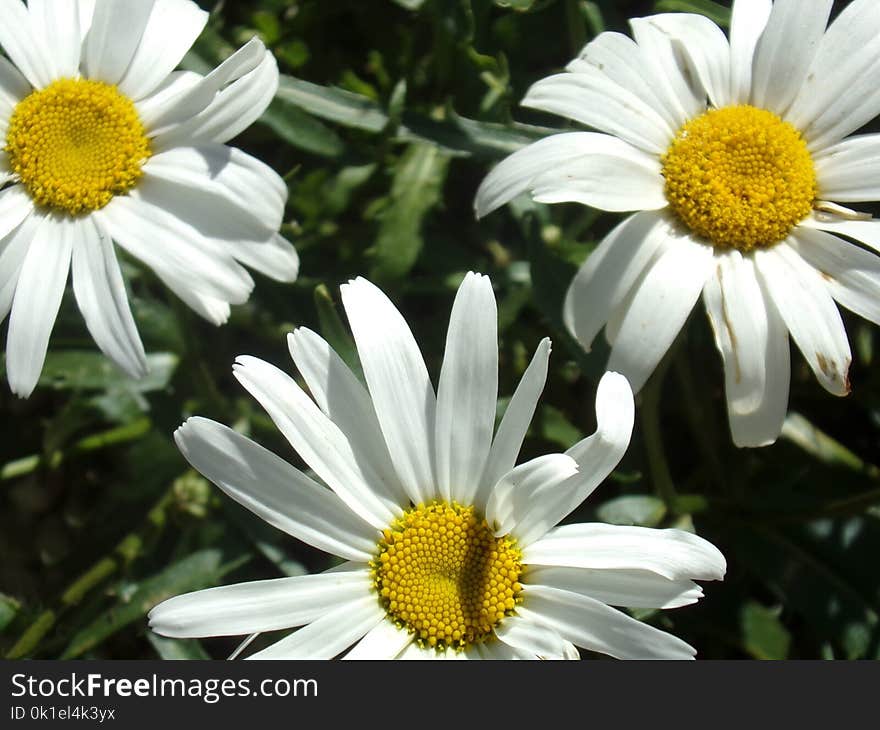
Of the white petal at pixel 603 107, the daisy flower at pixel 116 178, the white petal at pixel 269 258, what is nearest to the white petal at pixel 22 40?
the daisy flower at pixel 116 178

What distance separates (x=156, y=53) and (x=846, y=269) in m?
1.33

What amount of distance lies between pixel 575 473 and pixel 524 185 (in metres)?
0.53

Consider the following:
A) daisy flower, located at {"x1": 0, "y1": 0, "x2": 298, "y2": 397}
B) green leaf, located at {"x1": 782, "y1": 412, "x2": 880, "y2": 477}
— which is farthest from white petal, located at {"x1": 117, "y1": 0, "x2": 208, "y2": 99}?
green leaf, located at {"x1": 782, "y1": 412, "x2": 880, "y2": 477}

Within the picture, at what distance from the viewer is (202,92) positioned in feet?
6.29

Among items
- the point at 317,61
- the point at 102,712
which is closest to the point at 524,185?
the point at 317,61

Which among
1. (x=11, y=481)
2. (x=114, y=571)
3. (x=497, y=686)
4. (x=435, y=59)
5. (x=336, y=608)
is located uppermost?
(x=435, y=59)

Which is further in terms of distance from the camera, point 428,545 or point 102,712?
point 102,712

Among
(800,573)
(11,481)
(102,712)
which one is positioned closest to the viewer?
(102,712)

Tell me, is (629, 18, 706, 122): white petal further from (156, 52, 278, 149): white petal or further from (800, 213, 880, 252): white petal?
(156, 52, 278, 149): white petal

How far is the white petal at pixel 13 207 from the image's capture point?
1.98 m

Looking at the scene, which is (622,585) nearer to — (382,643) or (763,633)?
(382,643)

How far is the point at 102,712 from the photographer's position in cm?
208

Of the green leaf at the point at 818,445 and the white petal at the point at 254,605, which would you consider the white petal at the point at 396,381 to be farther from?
the green leaf at the point at 818,445

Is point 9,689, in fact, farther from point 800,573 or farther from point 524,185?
point 800,573
